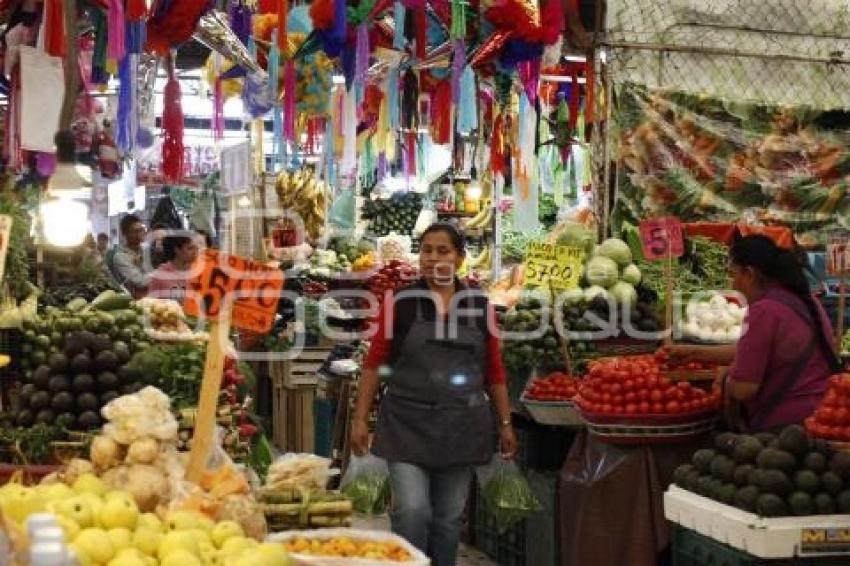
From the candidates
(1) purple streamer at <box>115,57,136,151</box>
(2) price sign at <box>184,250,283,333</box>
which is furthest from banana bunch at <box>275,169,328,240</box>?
(2) price sign at <box>184,250,283,333</box>

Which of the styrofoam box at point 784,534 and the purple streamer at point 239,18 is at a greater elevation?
the purple streamer at point 239,18

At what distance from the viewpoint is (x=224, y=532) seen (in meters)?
2.68

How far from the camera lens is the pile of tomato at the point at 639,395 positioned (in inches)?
183

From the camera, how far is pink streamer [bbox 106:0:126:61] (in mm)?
5258

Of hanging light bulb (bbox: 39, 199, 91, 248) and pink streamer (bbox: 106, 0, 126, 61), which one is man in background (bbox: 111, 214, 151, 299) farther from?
hanging light bulb (bbox: 39, 199, 91, 248)

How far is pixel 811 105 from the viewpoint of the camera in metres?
7.80

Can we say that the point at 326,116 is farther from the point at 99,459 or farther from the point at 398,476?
the point at 99,459

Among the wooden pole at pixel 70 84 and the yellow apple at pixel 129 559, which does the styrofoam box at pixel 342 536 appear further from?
the wooden pole at pixel 70 84

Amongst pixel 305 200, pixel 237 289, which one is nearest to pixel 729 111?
pixel 237 289

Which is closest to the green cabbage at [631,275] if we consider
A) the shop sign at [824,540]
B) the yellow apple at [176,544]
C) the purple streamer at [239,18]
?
the shop sign at [824,540]

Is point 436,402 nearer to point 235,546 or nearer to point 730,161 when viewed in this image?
point 235,546

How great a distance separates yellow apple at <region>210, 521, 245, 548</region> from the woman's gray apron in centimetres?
167

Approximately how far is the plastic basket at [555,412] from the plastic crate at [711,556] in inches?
48.6

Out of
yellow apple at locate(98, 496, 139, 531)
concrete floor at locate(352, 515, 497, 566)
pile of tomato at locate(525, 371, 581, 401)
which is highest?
yellow apple at locate(98, 496, 139, 531)
